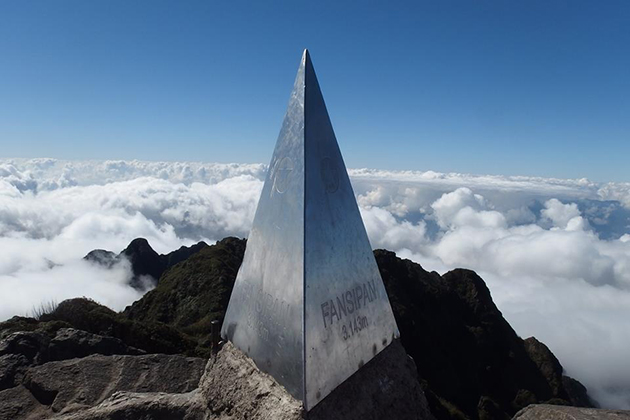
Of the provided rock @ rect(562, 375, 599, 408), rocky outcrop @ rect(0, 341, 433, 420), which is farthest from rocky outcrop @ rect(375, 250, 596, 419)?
rocky outcrop @ rect(0, 341, 433, 420)

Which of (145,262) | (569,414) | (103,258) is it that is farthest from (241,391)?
(103,258)

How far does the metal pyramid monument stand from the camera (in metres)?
5.42

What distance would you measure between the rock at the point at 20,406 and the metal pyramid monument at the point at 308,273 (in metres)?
7.12

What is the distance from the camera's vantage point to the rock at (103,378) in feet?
33.8

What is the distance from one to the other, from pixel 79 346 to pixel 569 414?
652 inches

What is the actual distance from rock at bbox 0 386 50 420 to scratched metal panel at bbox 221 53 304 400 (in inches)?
275

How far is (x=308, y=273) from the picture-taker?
543cm

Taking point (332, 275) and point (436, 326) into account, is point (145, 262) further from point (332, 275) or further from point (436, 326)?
point (332, 275)

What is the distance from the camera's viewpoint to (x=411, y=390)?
700 centimetres

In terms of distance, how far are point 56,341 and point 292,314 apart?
46.5ft

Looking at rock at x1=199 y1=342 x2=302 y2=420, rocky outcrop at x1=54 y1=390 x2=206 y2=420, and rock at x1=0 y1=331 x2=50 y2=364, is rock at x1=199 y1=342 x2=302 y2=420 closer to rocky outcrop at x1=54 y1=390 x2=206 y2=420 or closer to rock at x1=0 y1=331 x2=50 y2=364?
rocky outcrop at x1=54 y1=390 x2=206 y2=420

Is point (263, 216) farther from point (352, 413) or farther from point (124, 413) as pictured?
point (124, 413)

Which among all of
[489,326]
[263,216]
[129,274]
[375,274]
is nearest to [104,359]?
[263,216]

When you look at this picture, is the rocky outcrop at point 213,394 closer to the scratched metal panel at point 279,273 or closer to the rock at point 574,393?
the scratched metal panel at point 279,273
